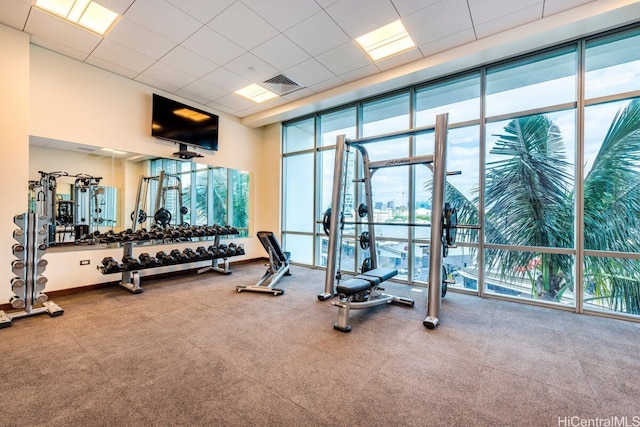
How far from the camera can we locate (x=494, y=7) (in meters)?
3.07

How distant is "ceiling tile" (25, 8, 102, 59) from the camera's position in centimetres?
325

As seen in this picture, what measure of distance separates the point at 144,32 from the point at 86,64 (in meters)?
1.56

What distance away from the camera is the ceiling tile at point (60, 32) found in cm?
325

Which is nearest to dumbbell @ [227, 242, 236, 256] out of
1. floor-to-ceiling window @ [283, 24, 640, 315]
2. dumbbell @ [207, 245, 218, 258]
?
dumbbell @ [207, 245, 218, 258]

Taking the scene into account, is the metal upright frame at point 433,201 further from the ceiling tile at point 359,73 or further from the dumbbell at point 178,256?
the dumbbell at point 178,256

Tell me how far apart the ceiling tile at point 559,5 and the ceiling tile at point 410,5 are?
1.26 m

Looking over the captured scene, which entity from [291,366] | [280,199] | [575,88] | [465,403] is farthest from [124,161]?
[575,88]

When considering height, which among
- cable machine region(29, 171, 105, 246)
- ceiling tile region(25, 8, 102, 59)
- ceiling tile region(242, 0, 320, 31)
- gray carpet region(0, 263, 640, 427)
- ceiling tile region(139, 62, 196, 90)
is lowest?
gray carpet region(0, 263, 640, 427)

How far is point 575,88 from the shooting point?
11.9 ft

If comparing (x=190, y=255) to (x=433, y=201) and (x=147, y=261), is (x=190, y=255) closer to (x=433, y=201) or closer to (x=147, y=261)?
(x=147, y=261)

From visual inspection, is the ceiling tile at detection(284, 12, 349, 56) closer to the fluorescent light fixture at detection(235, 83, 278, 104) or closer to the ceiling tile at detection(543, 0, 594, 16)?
the fluorescent light fixture at detection(235, 83, 278, 104)

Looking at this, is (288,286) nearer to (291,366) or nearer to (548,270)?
(291,366)

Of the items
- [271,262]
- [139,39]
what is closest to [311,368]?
[271,262]

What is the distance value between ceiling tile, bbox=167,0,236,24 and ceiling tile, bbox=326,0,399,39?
1205mm
